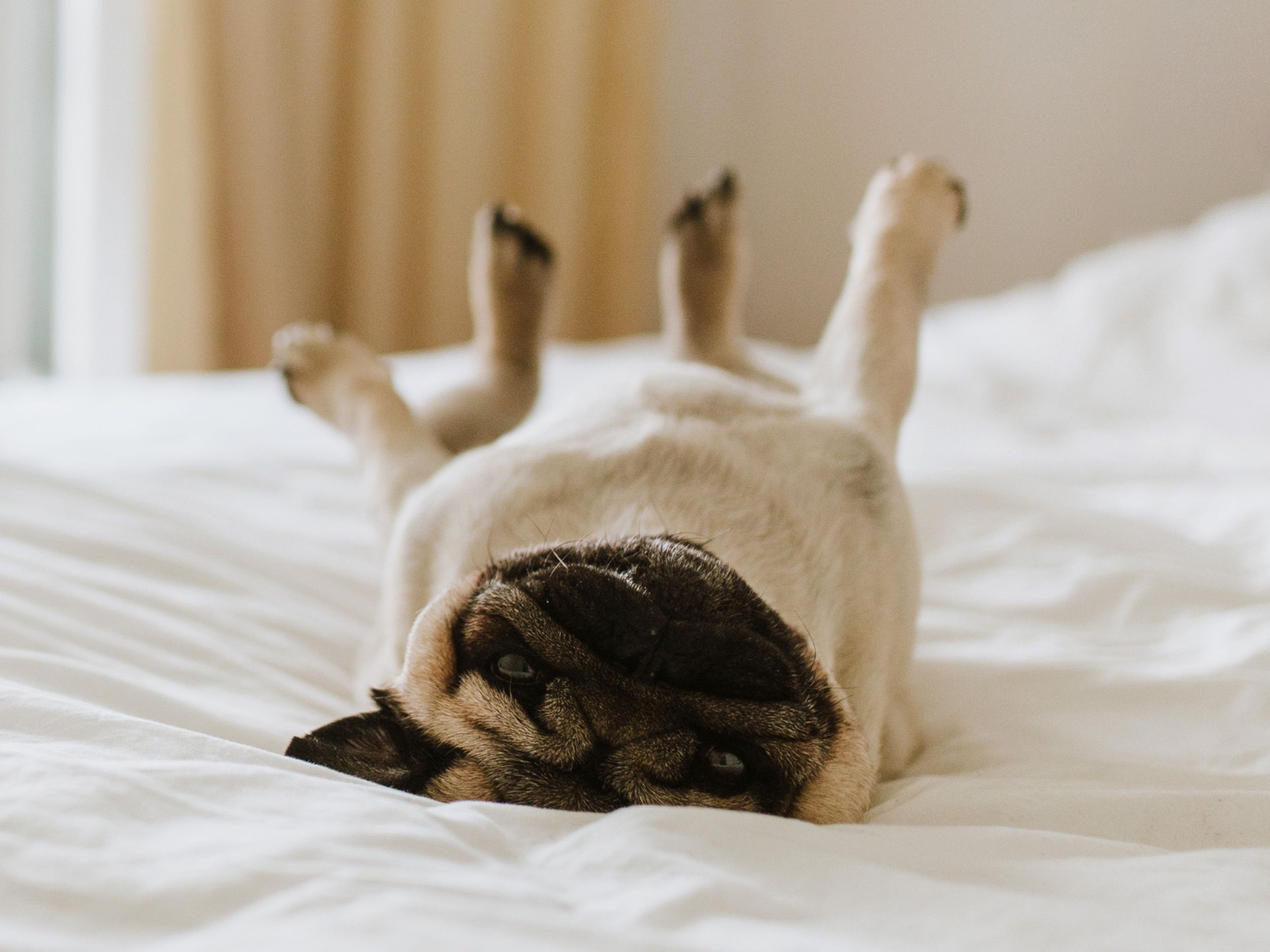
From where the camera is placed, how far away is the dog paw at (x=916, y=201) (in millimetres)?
1528

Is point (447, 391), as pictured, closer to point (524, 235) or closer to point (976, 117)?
point (524, 235)

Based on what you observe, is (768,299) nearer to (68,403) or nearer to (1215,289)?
(1215,289)

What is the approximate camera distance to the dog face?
0.76m

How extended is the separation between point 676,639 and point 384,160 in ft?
12.0

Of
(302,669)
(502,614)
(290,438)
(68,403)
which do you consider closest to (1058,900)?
(502,614)

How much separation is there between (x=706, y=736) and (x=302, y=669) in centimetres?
50

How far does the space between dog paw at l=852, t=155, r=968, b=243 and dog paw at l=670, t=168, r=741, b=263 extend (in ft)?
0.97

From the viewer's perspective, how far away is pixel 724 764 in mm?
767

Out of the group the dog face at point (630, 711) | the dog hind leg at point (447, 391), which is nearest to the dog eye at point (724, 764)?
the dog face at point (630, 711)

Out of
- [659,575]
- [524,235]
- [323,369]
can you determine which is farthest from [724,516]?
[524,235]

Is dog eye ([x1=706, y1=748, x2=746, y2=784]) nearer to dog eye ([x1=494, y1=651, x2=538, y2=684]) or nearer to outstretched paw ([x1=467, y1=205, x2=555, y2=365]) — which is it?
dog eye ([x1=494, y1=651, x2=538, y2=684])

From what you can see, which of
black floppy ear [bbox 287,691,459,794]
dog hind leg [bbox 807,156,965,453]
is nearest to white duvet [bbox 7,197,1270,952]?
black floppy ear [bbox 287,691,459,794]

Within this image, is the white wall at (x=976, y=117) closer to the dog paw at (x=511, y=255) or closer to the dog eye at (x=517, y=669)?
the dog paw at (x=511, y=255)

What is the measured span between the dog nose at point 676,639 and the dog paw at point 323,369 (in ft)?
2.94
